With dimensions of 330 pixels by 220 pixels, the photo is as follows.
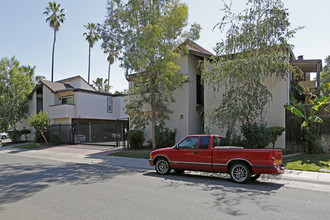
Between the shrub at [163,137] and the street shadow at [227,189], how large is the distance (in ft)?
→ 22.8

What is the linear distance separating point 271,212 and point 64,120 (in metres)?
26.2

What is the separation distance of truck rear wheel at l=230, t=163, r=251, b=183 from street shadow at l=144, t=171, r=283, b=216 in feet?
0.58

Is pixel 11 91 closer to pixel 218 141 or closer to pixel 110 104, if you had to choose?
pixel 110 104

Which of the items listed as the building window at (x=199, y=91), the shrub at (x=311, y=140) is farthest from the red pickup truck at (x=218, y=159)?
the building window at (x=199, y=91)

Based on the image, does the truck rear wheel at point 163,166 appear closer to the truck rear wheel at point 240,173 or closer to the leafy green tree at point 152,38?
the truck rear wheel at point 240,173

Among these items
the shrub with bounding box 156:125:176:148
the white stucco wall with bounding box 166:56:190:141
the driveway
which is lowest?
the driveway

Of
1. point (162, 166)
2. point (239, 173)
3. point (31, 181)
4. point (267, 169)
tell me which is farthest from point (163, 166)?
point (31, 181)

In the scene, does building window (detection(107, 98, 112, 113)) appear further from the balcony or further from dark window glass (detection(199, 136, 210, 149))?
dark window glass (detection(199, 136, 210, 149))

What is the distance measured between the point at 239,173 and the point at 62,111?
23102mm

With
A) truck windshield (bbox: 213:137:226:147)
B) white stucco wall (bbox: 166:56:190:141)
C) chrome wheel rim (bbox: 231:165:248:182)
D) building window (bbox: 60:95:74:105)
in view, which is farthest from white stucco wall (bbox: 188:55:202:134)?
building window (bbox: 60:95:74:105)

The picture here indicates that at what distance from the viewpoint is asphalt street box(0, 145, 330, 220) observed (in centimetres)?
516

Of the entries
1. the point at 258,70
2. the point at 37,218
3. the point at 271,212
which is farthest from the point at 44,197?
the point at 258,70

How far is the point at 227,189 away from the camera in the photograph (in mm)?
7352

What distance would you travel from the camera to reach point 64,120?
2772 cm
